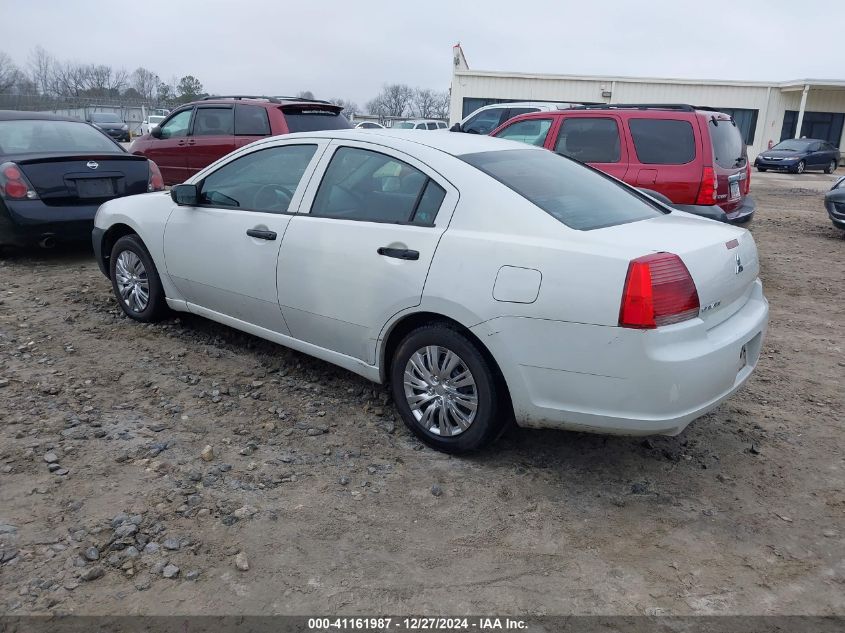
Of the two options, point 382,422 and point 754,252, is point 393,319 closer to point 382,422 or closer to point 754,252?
point 382,422

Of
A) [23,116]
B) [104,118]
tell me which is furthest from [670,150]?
[104,118]

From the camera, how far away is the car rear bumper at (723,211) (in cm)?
653

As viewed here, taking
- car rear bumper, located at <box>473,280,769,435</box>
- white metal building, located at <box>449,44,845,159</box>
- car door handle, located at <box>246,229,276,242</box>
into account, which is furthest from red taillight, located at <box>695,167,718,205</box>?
white metal building, located at <box>449,44,845,159</box>

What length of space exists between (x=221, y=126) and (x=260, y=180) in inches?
239

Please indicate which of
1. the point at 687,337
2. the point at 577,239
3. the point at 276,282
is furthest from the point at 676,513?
the point at 276,282

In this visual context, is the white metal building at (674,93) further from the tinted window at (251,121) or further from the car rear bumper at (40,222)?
the car rear bumper at (40,222)

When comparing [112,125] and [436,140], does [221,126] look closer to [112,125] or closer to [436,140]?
[436,140]

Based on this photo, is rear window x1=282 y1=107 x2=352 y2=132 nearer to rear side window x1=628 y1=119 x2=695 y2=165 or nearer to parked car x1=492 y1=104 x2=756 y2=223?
parked car x1=492 y1=104 x2=756 y2=223

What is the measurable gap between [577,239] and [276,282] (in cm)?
183

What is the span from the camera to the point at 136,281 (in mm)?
5121

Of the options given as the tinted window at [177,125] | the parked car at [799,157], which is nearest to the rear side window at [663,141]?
the tinted window at [177,125]

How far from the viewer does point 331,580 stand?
8.32ft

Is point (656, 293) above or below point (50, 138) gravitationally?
below

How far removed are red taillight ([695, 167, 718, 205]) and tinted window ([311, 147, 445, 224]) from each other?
413 cm
